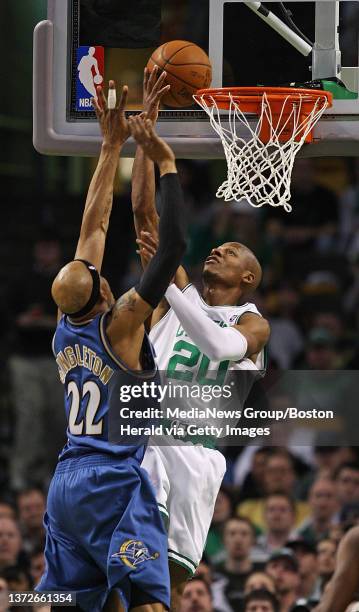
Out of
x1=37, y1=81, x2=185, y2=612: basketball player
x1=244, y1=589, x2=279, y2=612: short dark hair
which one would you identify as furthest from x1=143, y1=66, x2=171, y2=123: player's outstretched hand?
x1=244, y1=589, x2=279, y2=612: short dark hair

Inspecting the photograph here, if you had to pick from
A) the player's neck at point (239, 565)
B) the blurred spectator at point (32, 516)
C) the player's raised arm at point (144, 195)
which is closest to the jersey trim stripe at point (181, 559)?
the player's raised arm at point (144, 195)

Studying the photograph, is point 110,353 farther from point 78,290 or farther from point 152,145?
point 152,145

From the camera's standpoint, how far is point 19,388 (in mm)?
9055

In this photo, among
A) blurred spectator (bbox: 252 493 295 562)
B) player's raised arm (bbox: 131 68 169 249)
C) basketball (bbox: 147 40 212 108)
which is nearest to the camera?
basketball (bbox: 147 40 212 108)

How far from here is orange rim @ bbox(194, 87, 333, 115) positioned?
5.21 meters

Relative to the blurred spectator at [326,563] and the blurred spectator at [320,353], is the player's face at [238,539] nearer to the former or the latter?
the blurred spectator at [326,563]

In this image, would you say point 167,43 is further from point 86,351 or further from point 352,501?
point 352,501

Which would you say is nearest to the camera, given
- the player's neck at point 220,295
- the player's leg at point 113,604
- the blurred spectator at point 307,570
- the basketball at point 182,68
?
the player's leg at point 113,604

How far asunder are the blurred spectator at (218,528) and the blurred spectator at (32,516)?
103 cm

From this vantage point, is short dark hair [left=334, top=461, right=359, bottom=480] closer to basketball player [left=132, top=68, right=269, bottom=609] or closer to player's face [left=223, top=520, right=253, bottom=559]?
player's face [left=223, top=520, right=253, bottom=559]

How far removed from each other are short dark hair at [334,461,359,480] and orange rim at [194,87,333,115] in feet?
9.88

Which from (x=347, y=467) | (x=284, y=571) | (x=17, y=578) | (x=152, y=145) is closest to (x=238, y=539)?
(x=284, y=571)

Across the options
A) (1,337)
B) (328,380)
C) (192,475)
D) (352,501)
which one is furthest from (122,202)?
(192,475)

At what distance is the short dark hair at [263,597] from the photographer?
21.5 ft
